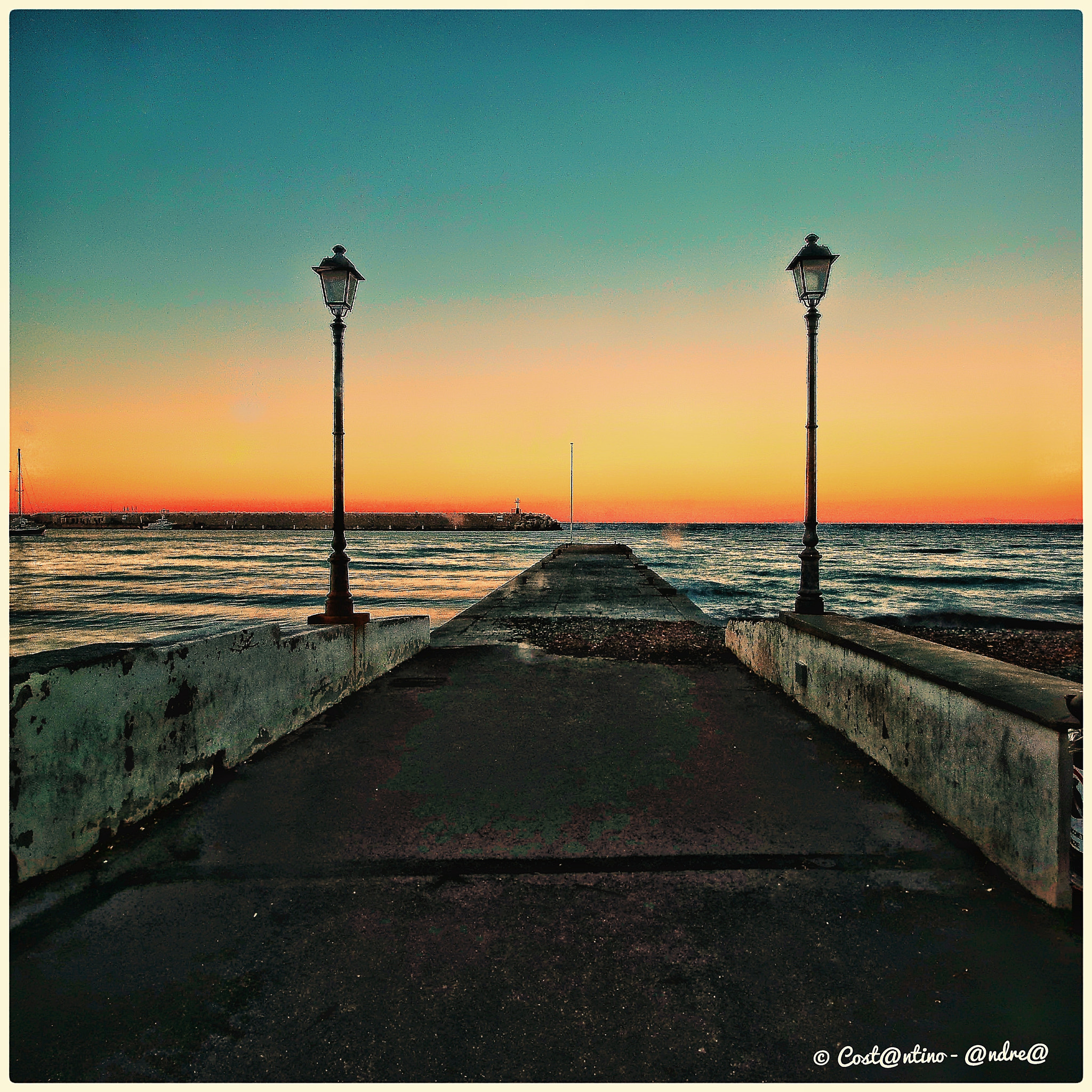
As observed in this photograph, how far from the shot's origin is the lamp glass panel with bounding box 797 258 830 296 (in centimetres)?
779

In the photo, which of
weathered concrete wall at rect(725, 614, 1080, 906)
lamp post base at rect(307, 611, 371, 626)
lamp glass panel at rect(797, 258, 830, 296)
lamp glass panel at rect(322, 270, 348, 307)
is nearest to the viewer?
weathered concrete wall at rect(725, 614, 1080, 906)

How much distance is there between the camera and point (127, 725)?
3.53 metres

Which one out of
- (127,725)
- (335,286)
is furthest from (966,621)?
(127,725)

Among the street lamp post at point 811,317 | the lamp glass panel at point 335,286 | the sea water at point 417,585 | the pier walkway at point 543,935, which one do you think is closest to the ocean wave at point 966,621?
the sea water at point 417,585

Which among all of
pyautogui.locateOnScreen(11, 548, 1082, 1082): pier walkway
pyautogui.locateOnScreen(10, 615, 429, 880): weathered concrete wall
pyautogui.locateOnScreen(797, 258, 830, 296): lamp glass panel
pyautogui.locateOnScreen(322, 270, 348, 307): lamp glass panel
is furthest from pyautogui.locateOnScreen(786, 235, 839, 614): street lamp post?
pyautogui.locateOnScreen(10, 615, 429, 880): weathered concrete wall

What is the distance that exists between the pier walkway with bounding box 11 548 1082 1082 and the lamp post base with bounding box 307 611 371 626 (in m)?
2.30

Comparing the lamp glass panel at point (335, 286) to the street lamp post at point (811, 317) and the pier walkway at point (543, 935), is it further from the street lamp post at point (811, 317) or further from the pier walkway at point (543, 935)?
the street lamp post at point (811, 317)

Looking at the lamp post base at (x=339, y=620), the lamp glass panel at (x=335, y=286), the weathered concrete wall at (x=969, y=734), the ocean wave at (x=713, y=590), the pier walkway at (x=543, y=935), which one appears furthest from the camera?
the ocean wave at (x=713, y=590)

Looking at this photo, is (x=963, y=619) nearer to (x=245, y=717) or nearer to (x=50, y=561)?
(x=245, y=717)

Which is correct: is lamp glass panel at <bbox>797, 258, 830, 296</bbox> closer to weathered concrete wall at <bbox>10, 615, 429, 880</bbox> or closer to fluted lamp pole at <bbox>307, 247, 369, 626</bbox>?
fluted lamp pole at <bbox>307, 247, 369, 626</bbox>

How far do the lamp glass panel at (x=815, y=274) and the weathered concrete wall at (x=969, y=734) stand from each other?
14.9 ft

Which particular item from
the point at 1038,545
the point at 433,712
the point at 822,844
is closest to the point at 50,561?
the point at 433,712

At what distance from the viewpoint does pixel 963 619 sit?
760 inches

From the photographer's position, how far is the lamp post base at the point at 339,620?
700cm
